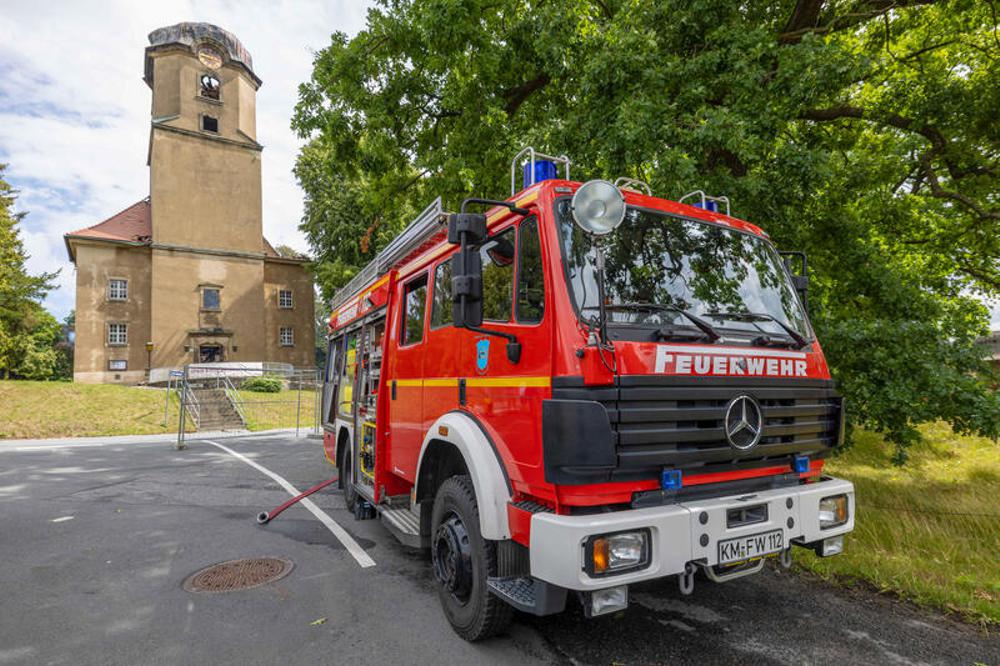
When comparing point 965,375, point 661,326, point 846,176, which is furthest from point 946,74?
point 661,326

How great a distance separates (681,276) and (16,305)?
42.3m

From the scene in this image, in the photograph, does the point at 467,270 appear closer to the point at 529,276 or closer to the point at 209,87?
the point at 529,276

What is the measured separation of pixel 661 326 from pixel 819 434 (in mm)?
1523

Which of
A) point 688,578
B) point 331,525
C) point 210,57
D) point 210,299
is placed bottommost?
point 331,525

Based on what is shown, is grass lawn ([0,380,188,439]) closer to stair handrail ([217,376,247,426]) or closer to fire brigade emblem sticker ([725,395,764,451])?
stair handrail ([217,376,247,426])

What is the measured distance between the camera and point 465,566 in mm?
3354

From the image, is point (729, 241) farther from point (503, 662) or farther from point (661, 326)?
point (503, 662)

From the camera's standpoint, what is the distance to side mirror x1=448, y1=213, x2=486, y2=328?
10.0 ft

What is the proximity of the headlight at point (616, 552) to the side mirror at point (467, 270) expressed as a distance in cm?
131

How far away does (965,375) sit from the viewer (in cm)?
575

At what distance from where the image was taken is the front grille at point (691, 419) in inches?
107

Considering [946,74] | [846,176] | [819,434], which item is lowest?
[819,434]

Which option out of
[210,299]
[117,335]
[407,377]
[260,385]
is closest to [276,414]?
[260,385]

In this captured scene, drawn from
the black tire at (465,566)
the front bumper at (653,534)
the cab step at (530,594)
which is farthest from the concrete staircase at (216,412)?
the front bumper at (653,534)
